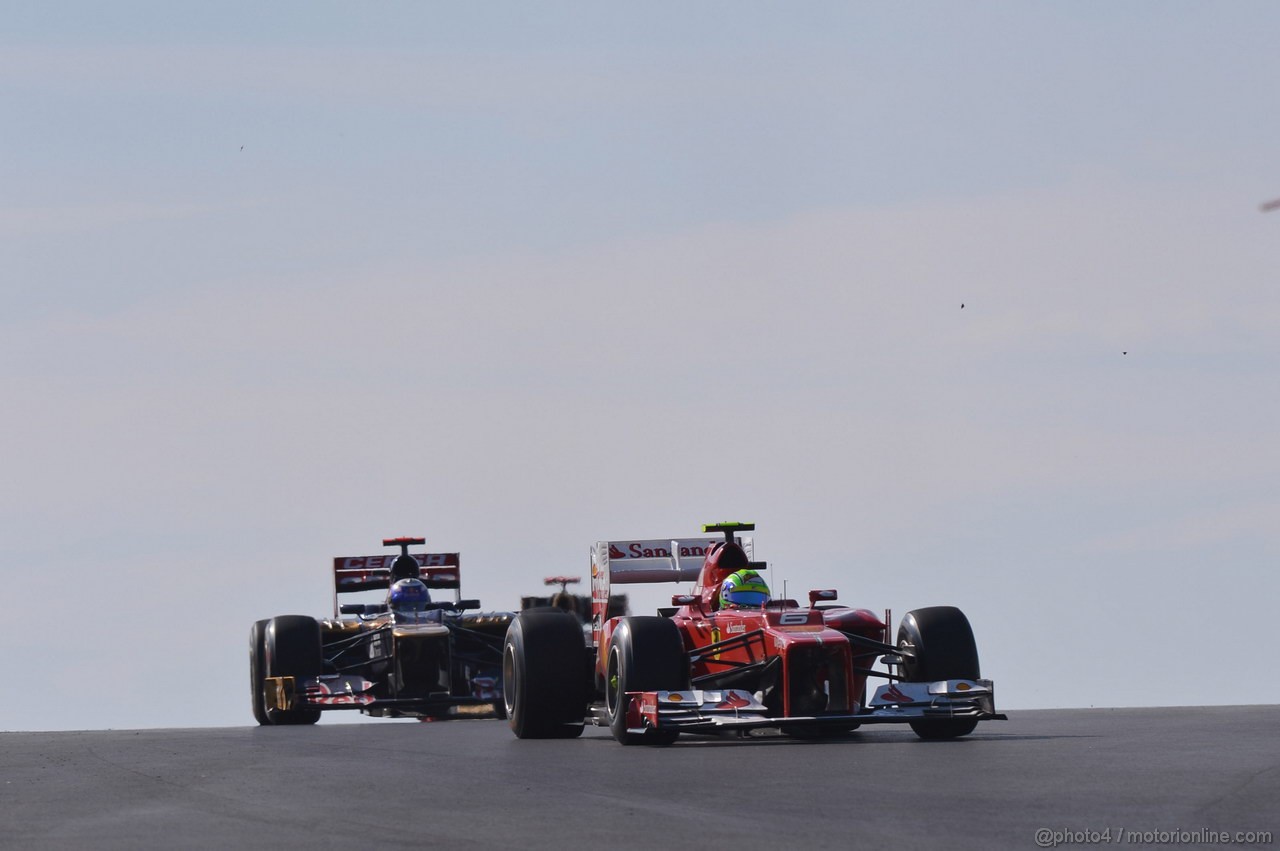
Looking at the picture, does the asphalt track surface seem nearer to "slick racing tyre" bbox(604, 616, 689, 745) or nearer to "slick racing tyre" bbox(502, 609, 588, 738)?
"slick racing tyre" bbox(604, 616, 689, 745)

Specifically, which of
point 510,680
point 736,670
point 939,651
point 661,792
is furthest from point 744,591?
point 661,792

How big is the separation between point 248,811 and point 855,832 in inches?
168

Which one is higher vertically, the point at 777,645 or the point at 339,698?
the point at 777,645

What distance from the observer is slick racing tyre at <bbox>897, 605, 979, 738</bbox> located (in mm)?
20328

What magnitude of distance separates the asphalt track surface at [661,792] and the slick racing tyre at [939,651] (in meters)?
0.50

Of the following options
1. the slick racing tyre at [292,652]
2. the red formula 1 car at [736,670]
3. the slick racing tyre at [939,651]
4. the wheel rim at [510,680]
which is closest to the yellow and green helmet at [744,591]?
the red formula 1 car at [736,670]

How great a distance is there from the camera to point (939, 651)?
20.6 meters

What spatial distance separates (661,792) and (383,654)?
69.2 feet

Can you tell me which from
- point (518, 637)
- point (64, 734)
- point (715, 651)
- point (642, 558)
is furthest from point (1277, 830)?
point (64, 734)

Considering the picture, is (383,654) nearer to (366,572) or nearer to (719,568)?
(366,572)

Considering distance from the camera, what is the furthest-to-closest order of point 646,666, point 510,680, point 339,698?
point 339,698 → point 510,680 → point 646,666

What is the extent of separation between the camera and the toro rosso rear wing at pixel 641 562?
25.0m

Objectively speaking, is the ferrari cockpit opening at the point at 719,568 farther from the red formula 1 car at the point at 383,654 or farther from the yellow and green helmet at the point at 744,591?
the red formula 1 car at the point at 383,654

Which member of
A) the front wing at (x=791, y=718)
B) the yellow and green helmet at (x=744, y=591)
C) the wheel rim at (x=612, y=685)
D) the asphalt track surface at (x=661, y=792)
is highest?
the yellow and green helmet at (x=744, y=591)
